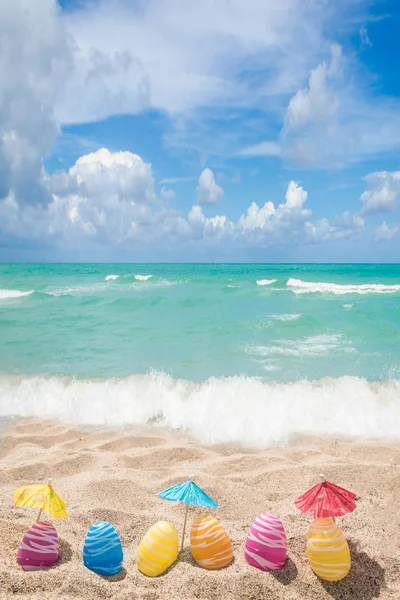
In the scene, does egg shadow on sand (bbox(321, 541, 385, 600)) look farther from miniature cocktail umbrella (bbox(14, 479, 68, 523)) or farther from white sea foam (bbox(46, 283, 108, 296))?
white sea foam (bbox(46, 283, 108, 296))

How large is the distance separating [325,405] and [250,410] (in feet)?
4.40

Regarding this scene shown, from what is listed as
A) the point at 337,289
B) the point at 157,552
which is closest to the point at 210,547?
the point at 157,552

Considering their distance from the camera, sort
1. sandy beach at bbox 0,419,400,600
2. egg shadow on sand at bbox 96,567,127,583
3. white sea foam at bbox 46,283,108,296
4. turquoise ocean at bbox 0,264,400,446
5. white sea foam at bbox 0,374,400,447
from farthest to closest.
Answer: white sea foam at bbox 46,283,108,296 < turquoise ocean at bbox 0,264,400,446 < white sea foam at bbox 0,374,400,447 < egg shadow on sand at bbox 96,567,127,583 < sandy beach at bbox 0,419,400,600

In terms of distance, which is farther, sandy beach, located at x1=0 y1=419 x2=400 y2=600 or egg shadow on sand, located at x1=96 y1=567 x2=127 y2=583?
egg shadow on sand, located at x1=96 y1=567 x2=127 y2=583

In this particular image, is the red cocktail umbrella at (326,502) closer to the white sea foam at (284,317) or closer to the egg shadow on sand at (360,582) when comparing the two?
the egg shadow on sand at (360,582)

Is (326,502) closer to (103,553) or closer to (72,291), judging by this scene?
(103,553)

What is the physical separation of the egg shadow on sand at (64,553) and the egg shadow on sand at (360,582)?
1.97m

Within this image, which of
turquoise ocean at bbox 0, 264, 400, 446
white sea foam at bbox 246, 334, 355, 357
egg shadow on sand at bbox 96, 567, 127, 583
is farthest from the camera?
white sea foam at bbox 246, 334, 355, 357

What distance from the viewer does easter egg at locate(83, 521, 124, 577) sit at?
3.29m

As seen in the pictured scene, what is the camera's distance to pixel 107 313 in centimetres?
2070

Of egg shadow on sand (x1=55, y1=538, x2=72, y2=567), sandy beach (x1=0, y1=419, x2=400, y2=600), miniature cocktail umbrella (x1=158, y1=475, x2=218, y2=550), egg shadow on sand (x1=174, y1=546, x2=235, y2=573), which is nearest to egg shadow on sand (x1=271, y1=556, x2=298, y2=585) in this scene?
sandy beach (x1=0, y1=419, x2=400, y2=600)

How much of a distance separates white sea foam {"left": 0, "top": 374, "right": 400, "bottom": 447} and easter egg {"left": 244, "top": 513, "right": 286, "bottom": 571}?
305 cm

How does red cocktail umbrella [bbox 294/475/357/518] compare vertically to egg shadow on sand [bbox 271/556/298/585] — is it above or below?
above

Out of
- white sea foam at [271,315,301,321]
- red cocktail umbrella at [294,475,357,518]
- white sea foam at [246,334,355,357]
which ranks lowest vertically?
white sea foam at [246,334,355,357]
